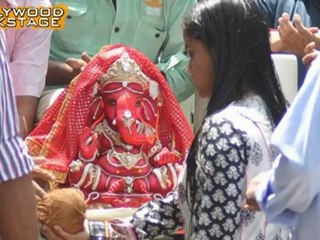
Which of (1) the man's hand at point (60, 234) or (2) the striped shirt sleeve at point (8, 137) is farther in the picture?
(1) the man's hand at point (60, 234)

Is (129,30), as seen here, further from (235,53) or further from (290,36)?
(235,53)

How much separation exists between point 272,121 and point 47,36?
1.45 metres

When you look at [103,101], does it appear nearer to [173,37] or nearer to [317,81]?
[173,37]

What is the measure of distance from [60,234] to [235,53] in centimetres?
79

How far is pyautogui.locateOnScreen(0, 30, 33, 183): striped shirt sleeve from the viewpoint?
5.78ft

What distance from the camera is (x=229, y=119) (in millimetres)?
2277

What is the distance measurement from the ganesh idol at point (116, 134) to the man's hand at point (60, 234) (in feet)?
1.38

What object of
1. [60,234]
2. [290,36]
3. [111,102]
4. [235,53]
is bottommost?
[60,234]

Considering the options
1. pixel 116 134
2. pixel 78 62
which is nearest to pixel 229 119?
pixel 116 134

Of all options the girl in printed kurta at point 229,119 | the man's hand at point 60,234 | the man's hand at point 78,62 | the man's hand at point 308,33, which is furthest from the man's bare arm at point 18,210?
the man's hand at point 78,62

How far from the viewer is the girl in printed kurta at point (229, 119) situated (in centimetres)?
225

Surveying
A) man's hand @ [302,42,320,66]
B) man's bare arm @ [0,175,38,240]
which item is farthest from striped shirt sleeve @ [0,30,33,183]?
man's hand @ [302,42,320,66]

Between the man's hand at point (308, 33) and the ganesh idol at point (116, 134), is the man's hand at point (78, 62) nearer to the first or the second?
the ganesh idol at point (116, 134)

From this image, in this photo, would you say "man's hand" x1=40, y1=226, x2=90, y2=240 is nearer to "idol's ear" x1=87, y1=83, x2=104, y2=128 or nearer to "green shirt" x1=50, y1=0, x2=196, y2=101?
"idol's ear" x1=87, y1=83, x2=104, y2=128
